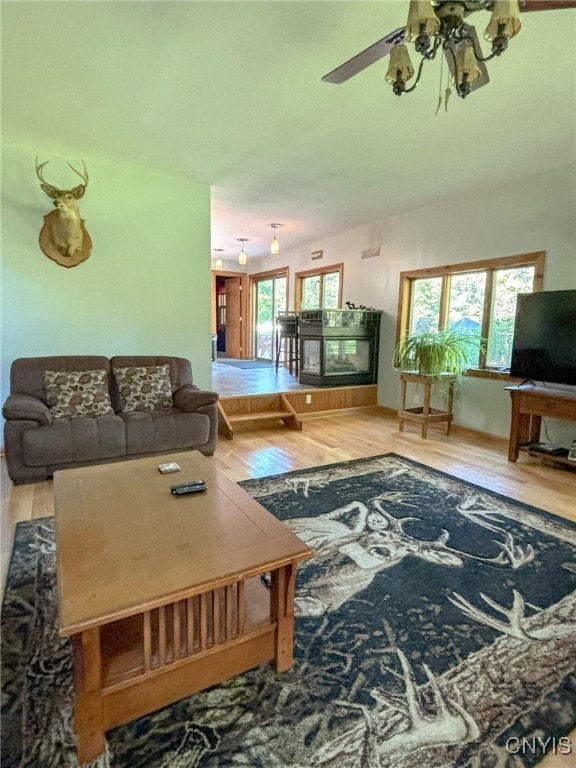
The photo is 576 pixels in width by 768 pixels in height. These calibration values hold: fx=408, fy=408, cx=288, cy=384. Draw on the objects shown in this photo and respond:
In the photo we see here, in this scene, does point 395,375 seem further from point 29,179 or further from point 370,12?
point 29,179

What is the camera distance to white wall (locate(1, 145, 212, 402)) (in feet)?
12.2

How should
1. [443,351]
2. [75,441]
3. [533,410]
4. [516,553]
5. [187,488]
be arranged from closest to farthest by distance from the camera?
1. [187,488]
2. [516,553]
3. [75,441]
4. [533,410]
5. [443,351]

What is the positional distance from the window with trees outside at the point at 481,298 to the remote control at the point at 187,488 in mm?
3748

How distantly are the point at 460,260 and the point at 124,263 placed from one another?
3693 millimetres

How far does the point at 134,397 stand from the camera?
12.2 ft

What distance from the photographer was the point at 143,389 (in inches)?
148

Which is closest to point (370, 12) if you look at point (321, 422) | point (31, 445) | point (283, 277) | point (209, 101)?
point (209, 101)

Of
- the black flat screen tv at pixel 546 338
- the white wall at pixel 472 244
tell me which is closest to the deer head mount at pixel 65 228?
the white wall at pixel 472 244

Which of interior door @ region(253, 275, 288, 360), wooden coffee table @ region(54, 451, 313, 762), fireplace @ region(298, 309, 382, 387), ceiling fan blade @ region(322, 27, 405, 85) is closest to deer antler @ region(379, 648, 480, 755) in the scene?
wooden coffee table @ region(54, 451, 313, 762)

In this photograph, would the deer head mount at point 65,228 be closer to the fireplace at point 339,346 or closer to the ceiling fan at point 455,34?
the ceiling fan at point 455,34

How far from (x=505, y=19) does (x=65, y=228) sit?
3.56m

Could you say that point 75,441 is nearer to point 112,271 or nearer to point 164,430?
point 164,430

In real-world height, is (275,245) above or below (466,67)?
above

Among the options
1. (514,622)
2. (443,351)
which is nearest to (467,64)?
(514,622)
